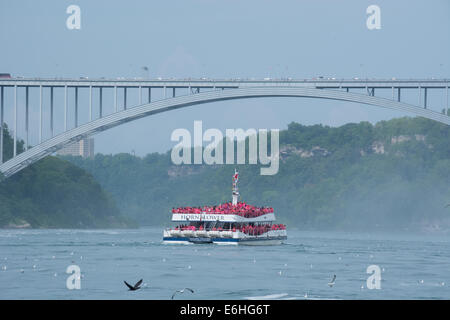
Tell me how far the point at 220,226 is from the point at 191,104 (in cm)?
1569

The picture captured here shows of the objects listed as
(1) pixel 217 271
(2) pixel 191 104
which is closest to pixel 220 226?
(2) pixel 191 104

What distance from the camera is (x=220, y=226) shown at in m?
61.2

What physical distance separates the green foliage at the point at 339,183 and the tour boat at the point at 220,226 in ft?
182

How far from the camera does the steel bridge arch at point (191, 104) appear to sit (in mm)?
72562

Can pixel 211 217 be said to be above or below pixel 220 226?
above

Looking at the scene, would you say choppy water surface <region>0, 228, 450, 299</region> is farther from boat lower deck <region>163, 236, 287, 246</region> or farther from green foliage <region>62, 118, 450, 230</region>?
green foliage <region>62, 118, 450, 230</region>

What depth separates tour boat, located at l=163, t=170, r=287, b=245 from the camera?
192 ft

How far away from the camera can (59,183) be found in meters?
99.4

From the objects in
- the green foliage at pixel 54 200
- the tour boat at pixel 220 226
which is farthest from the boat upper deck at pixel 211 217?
the green foliage at pixel 54 200

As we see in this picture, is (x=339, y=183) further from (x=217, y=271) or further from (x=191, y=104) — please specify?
(x=217, y=271)

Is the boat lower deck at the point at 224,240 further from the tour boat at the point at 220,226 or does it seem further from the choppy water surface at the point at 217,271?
the choppy water surface at the point at 217,271

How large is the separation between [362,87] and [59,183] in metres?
36.8

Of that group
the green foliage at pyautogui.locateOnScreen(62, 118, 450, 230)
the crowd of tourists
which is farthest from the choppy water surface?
the green foliage at pyautogui.locateOnScreen(62, 118, 450, 230)
